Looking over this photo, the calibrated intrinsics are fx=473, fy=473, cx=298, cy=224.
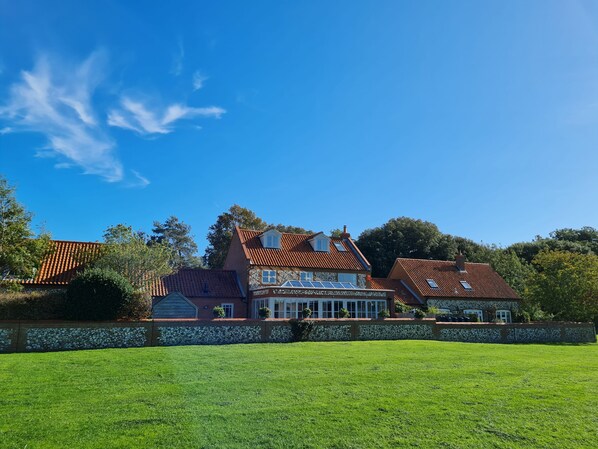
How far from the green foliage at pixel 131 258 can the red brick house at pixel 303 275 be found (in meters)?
6.91

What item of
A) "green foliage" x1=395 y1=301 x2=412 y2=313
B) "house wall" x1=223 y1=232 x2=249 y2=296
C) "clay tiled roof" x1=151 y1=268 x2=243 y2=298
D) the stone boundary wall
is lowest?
the stone boundary wall

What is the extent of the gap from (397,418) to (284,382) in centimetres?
355

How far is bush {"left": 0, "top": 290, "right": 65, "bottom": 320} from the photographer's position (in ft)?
62.6

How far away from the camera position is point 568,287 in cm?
3669

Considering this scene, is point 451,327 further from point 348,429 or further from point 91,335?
point 348,429

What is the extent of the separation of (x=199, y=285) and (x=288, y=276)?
6.82m

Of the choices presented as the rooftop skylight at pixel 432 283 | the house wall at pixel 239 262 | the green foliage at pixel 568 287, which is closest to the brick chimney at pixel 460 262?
the rooftop skylight at pixel 432 283

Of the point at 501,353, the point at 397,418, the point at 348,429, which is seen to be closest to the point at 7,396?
the point at 348,429

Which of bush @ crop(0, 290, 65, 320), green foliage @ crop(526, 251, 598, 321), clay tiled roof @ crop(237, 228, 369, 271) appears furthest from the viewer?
clay tiled roof @ crop(237, 228, 369, 271)

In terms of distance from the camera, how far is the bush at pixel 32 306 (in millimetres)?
19094

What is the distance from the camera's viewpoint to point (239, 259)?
3841 cm

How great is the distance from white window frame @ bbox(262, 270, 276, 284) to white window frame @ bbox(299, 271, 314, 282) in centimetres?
221

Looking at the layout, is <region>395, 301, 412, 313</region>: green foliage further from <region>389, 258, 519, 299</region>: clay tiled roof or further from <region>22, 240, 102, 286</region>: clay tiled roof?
<region>22, 240, 102, 286</region>: clay tiled roof

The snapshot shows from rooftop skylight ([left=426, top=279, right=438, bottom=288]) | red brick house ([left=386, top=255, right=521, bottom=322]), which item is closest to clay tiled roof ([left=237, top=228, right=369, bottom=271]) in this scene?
red brick house ([left=386, top=255, right=521, bottom=322])
